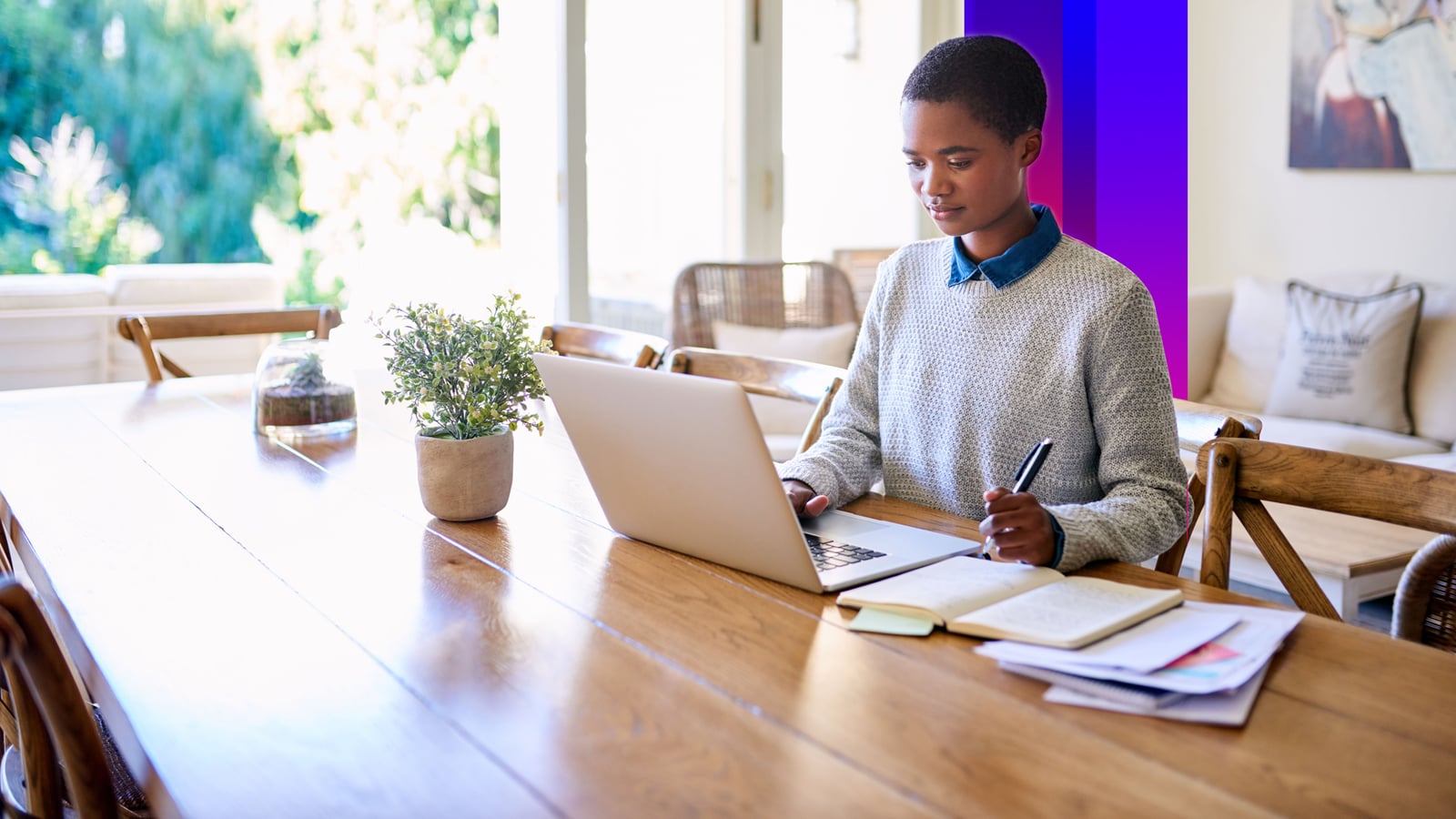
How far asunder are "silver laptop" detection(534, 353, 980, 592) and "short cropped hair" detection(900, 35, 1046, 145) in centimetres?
47

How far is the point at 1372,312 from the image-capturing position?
3.57 meters

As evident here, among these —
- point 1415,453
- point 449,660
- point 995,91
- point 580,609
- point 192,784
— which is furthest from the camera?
point 1415,453

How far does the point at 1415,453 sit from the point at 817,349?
166cm

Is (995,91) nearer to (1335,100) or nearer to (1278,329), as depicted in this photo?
(1278,329)

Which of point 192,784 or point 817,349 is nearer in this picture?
point 192,784

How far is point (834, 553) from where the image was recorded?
4.01 ft

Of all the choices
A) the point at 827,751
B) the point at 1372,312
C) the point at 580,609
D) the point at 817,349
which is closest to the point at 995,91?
the point at 580,609

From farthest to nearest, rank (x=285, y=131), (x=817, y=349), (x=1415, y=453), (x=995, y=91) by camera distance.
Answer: (x=285, y=131)
(x=817, y=349)
(x=1415, y=453)
(x=995, y=91)

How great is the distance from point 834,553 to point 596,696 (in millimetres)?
391

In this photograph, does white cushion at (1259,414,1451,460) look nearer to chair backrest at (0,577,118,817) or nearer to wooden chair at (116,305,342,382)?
wooden chair at (116,305,342,382)

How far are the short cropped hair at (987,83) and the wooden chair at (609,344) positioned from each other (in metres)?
0.94

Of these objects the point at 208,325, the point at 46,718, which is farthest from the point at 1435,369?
the point at 46,718

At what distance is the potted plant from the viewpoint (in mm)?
1371

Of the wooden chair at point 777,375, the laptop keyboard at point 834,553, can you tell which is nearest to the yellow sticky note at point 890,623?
the laptop keyboard at point 834,553
